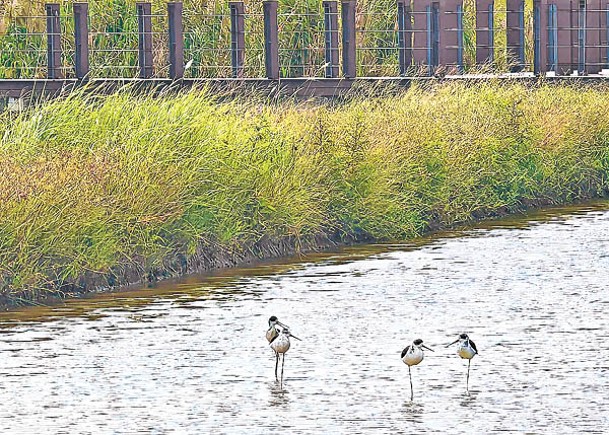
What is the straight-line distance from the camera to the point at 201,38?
29203mm

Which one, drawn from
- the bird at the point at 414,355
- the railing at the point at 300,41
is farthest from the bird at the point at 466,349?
the railing at the point at 300,41

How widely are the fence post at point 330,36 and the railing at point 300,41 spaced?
2 centimetres

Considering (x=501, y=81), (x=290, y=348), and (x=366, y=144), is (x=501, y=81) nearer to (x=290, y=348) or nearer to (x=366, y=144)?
(x=366, y=144)

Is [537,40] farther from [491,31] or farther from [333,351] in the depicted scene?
[333,351]

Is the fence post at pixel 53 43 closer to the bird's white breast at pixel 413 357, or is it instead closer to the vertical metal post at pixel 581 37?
the vertical metal post at pixel 581 37

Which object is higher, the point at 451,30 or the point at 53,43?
the point at 451,30

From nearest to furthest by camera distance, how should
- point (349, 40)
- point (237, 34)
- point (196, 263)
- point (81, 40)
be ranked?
point (196, 263) → point (81, 40) → point (349, 40) → point (237, 34)

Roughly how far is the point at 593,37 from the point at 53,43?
466 inches

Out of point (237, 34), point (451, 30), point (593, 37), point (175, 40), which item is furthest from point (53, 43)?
point (593, 37)

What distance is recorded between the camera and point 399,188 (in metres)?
17.3

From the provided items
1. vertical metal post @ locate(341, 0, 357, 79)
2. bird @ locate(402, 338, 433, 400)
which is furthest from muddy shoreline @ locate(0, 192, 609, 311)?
vertical metal post @ locate(341, 0, 357, 79)

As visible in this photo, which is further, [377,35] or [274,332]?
[377,35]

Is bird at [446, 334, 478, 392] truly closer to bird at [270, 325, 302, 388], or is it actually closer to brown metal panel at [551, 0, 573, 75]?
bird at [270, 325, 302, 388]

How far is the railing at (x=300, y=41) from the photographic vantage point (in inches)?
1040
